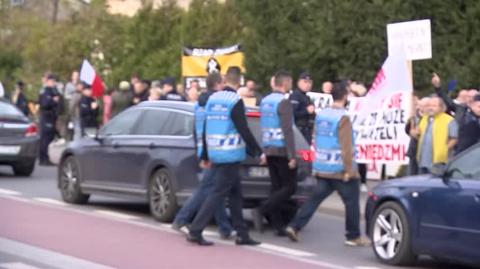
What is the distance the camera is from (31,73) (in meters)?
43.2

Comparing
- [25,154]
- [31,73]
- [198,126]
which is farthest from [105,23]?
[198,126]

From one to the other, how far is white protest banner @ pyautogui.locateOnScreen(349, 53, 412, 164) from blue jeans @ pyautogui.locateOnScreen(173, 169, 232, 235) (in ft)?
13.6

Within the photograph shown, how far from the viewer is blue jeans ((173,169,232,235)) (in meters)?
14.3

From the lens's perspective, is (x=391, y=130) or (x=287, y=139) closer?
(x=287, y=139)

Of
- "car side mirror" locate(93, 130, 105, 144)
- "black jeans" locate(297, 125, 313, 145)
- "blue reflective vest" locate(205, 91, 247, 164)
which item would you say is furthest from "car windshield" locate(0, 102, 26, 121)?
"blue reflective vest" locate(205, 91, 247, 164)

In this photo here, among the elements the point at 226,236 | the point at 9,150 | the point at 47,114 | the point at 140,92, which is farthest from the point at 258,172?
the point at 47,114

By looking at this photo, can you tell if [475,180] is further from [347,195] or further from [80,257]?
[80,257]

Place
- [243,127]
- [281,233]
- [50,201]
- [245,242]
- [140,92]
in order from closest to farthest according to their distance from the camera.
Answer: [243,127] < [245,242] < [281,233] < [50,201] < [140,92]

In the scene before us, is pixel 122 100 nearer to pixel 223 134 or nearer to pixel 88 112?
pixel 88 112

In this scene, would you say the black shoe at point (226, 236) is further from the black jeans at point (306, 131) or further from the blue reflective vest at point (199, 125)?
the black jeans at point (306, 131)

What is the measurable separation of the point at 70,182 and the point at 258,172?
12.3ft

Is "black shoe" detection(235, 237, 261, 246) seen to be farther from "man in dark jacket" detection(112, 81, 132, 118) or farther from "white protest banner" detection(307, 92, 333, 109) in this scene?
"man in dark jacket" detection(112, 81, 132, 118)

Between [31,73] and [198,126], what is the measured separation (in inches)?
1154

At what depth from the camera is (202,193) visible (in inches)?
572
